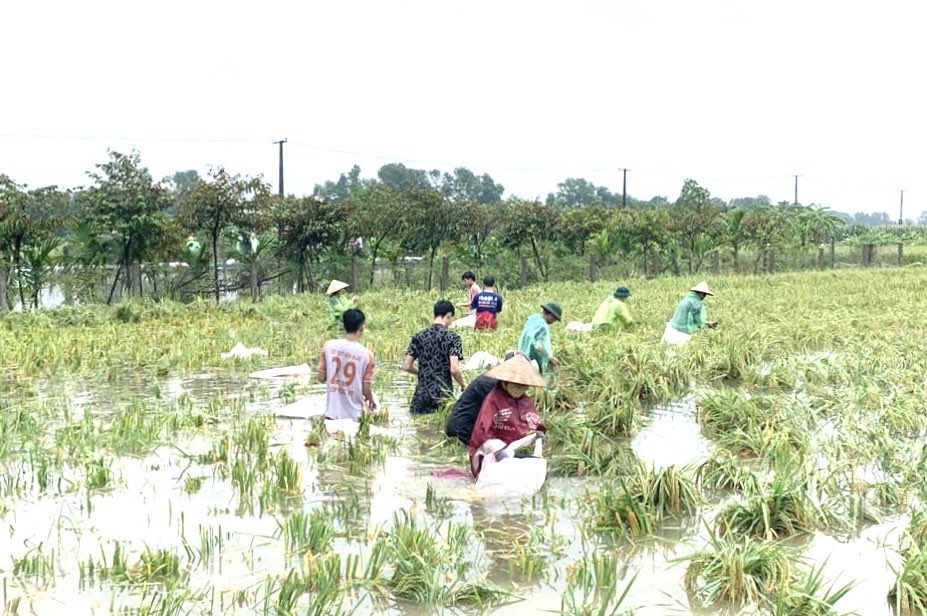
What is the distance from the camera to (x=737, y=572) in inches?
175

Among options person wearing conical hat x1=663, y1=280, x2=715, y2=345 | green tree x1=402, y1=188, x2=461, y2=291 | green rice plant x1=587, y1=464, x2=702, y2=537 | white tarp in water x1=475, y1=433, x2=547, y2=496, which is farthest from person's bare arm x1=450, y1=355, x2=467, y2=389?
green tree x1=402, y1=188, x2=461, y2=291

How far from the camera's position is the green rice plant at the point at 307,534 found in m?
4.91

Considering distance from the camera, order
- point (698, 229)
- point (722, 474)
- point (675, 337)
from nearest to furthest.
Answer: point (722, 474) → point (675, 337) → point (698, 229)

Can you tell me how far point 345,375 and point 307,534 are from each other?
102 inches

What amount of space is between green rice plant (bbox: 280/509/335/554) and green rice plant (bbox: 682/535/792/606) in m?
1.89

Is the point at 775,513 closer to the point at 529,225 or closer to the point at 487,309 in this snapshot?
the point at 487,309

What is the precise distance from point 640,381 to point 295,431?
3.46 metres

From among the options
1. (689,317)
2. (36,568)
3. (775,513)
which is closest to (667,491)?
(775,513)

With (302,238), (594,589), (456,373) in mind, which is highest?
(302,238)

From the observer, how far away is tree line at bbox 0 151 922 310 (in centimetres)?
1822

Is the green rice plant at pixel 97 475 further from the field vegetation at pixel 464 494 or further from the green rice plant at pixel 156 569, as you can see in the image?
the green rice plant at pixel 156 569

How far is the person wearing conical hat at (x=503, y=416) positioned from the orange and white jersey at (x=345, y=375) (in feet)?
4.49

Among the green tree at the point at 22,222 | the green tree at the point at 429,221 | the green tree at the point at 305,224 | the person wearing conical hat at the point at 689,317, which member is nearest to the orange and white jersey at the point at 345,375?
the person wearing conical hat at the point at 689,317

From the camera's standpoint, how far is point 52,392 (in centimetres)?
968
